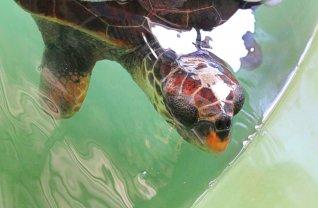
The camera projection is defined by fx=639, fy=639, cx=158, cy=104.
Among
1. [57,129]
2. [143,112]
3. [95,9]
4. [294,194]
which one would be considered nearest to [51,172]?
[57,129]

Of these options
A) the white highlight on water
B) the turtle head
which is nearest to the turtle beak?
the turtle head

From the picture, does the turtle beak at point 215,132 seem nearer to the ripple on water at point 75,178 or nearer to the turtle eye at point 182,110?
the turtle eye at point 182,110

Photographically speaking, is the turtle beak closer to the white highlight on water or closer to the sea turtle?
the sea turtle

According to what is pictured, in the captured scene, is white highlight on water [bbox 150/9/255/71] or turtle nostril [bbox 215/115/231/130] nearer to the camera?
turtle nostril [bbox 215/115/231/130]

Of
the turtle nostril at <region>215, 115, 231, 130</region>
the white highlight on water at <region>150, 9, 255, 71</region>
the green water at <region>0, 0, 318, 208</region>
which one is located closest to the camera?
the turtle nostril at <region>215, 115, 231, 130</region>

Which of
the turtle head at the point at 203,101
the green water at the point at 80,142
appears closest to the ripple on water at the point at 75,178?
the green water at the point at 80,142

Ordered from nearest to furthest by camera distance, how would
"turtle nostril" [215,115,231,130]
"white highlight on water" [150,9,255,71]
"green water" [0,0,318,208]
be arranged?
"turtle nostril" [215,115,231,130], "white highlight on water" [150,9,255,71], "green water" [0,0,318,208]

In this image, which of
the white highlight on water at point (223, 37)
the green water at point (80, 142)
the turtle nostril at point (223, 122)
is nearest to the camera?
the turtle nostril at point (223, 122)
